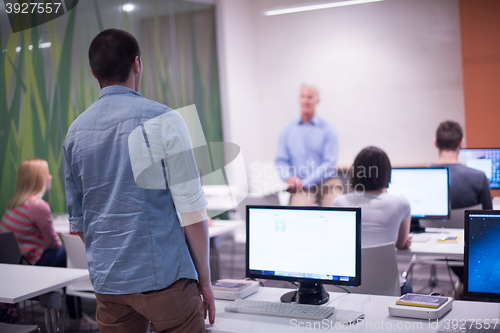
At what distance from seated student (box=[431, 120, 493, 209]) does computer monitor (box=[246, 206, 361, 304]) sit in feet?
6.32

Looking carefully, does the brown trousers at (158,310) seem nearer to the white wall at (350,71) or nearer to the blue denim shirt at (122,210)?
the blue denim shirt at (122,210)

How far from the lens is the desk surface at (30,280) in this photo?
2.36 meters

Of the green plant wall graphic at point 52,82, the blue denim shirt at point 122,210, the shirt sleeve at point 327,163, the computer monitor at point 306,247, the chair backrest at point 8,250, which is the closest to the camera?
the blue denim shirt at point 122,210

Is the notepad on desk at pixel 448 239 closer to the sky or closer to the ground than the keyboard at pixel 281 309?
closer to the ground

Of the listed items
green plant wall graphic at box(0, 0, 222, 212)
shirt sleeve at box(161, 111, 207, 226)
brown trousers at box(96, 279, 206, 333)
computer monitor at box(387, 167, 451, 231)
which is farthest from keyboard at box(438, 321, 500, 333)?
green plant wall graphic at box(0, 0, 222, 212)

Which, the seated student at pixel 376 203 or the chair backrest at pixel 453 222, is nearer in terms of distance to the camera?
the seated student at pixel 376 203

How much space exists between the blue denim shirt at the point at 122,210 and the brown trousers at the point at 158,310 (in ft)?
0.11

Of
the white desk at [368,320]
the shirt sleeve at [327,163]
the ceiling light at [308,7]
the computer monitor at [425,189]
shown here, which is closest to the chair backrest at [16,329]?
the white desk at [368,320]

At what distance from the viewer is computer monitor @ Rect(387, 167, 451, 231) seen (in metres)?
3.52

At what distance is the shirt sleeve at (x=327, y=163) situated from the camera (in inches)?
227

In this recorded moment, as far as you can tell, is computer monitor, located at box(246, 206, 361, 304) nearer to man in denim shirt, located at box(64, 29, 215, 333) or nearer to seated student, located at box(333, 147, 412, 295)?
man in denim shirt, located at box(64, 29, 215, 333)

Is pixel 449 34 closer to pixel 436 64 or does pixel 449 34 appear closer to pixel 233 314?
pixel 436 64

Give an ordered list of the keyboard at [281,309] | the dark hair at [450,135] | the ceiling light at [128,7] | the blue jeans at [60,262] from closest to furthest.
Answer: the keyboard at [281,309], the dark hair at [450,135], the blue jeans at [60,262], the ceiling light at [128,7]

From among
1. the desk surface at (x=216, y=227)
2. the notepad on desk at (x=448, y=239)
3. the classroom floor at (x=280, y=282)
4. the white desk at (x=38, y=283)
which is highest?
the white desk at (x=38, y=283)
